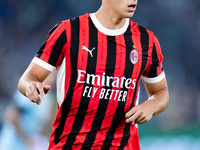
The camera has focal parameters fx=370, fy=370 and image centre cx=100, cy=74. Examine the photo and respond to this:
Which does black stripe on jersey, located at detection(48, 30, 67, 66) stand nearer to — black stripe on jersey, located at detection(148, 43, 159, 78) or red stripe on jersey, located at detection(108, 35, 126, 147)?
red stripe on jersey, located at detection(108, 35, 126, 147)

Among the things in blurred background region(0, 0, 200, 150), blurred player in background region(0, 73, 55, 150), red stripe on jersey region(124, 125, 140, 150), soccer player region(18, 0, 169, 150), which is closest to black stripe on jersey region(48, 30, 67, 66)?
soccer player region(18, 0, 169, 150)

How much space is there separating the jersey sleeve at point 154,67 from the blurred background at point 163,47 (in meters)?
2.64

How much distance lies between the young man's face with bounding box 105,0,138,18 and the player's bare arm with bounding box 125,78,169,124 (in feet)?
1.77

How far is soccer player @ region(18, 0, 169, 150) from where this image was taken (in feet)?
7.00

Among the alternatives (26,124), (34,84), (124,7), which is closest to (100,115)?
(34,84)

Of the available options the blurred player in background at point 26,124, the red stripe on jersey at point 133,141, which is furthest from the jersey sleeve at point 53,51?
the blurred player in background at point 26,124

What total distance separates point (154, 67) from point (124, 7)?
0.47 meters

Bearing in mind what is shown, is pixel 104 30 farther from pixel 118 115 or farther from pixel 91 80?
pixel 118 115

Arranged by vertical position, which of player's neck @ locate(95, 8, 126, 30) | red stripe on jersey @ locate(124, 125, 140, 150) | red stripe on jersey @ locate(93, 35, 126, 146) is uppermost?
player's neck @ locate(95, 8, 126, 30)

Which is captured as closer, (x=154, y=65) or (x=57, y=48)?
(x=57, y=48)

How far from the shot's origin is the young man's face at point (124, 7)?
2150 millimetres

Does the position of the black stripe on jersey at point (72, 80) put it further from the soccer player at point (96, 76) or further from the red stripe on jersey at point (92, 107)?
the red stripe on jersey at point (92, 107)

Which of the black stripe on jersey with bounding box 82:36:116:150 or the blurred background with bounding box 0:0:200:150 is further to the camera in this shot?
the blurred background with bounding box 0:0:200:150

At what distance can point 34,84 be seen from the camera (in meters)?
1.83
